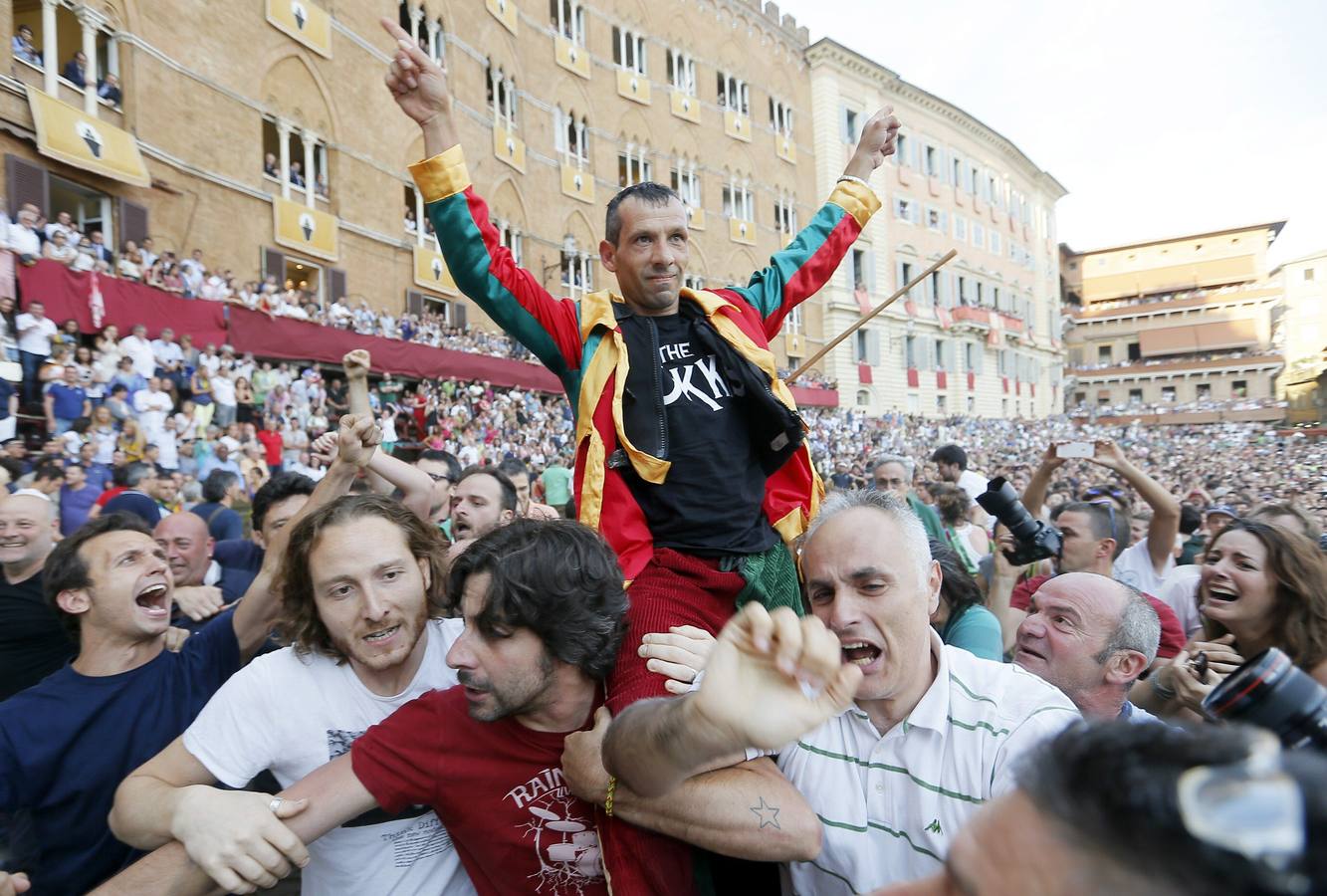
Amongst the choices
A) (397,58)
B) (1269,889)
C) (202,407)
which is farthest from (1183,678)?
(202,407)

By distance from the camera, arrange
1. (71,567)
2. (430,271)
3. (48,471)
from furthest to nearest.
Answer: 1. (430,271)
2. (48,471)
3. (71,567)

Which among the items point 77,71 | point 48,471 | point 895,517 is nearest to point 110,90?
point 77,71

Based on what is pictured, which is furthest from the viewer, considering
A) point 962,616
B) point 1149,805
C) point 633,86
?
point 633,86

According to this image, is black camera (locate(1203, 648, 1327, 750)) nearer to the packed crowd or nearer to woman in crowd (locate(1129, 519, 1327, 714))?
the packed crowd

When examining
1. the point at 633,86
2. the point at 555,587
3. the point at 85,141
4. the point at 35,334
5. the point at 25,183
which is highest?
the point at 633,86

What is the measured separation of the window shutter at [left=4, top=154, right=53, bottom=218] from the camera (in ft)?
37.0

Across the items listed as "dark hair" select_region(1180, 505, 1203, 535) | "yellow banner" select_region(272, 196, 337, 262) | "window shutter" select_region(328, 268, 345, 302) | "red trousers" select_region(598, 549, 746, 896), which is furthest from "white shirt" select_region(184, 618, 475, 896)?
"window shutter" select_region(328, 268, 345, 302)

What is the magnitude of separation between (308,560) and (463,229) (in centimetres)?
107

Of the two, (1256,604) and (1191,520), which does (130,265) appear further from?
(1191,520)

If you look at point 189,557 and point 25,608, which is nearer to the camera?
point 25,608

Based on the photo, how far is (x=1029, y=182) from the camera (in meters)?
50.7

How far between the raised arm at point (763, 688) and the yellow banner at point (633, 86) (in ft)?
90.8

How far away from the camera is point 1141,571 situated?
4762mm

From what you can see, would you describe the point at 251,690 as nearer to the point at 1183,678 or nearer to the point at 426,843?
the point at 426,843
